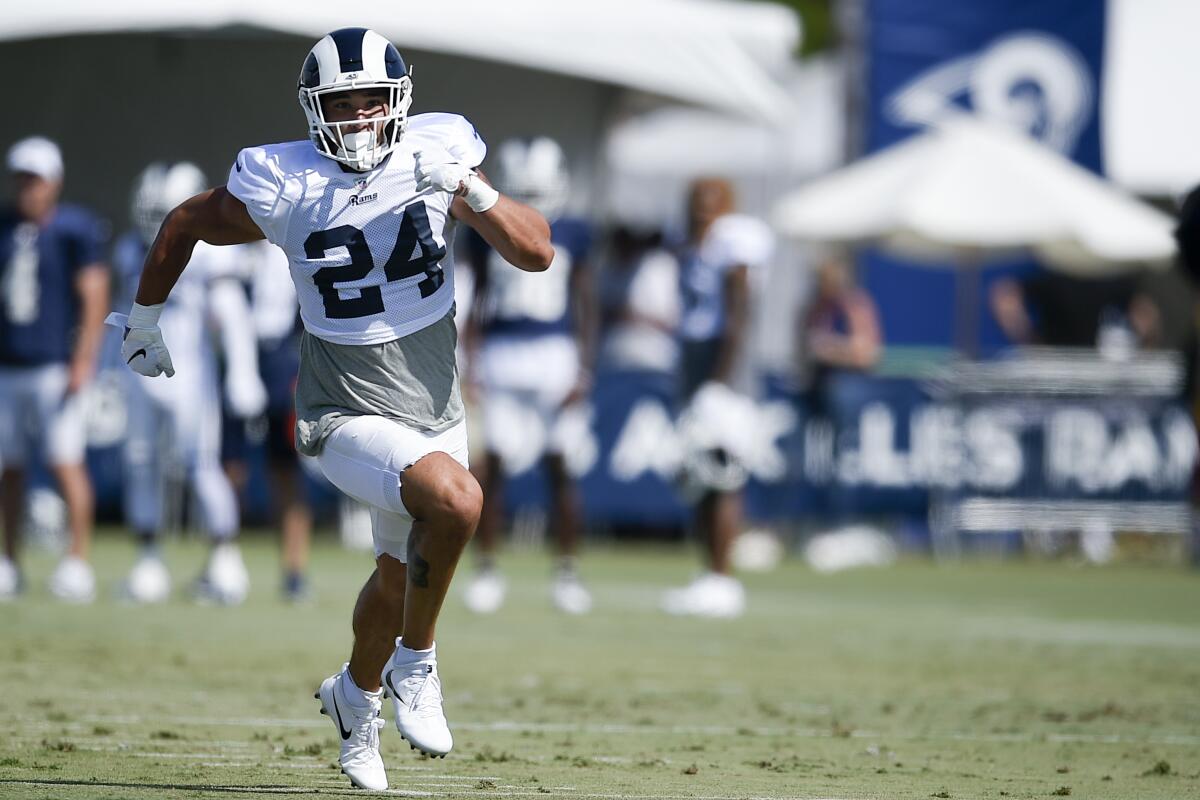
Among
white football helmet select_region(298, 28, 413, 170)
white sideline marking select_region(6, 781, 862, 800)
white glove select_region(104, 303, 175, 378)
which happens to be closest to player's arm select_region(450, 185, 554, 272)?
white football helmet select_region(298, 28, 413, 170)

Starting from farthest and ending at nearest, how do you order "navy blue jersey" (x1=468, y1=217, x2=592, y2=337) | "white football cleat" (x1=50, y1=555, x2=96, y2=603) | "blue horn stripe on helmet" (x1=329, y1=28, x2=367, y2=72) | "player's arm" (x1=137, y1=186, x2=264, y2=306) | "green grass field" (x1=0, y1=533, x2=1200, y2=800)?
"navy blue jersey" (x1=468, y1=217, x2=592, y2=337) < "white football cleat" (x1=50, y1=555, x2=96, y2=603) < "green grass field" (x1=0, y1=533, x2=1200, y2=800) < "player's arm" (x1=137, y1=186, x2=264, y2=306) < "blue horn stripe on helmet" (x1=329, y1=28, x2=367, y2=72)

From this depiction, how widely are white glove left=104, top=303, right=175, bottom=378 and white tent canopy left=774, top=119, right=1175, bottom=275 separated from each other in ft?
39.3

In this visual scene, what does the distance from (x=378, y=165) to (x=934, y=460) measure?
39.0 feet

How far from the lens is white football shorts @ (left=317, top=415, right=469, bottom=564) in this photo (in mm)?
6062

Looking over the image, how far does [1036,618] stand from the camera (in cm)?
1278

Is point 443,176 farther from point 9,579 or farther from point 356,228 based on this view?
point 9,579

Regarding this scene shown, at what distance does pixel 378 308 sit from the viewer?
20.5ft

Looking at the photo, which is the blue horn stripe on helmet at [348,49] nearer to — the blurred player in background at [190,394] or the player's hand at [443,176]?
the player's hand at [443,176]

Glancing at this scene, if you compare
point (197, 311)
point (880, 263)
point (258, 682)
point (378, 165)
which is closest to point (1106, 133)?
point (880, 263)

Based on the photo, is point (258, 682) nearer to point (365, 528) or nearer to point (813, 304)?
point (365, 528)

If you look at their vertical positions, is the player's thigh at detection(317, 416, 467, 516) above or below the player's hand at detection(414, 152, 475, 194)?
below

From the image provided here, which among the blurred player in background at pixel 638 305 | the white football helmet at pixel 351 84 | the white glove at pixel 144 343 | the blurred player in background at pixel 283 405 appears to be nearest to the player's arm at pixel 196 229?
the white glove at pixel 144 343

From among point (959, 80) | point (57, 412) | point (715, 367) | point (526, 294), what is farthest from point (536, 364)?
point (959, 80)

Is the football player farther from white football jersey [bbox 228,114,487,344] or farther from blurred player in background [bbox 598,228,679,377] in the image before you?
blurred player in background [bbox 598,228,679,377]
